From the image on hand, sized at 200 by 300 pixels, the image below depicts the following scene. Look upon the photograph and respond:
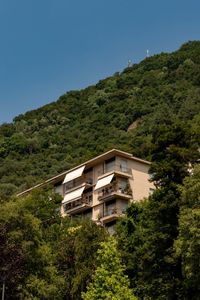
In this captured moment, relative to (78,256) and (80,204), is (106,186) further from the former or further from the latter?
(78,256)

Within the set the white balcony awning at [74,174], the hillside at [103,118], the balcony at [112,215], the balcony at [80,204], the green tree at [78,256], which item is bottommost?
the green tree at [78,256]

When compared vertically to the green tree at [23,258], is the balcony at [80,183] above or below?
above

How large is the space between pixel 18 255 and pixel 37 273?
2.90 m

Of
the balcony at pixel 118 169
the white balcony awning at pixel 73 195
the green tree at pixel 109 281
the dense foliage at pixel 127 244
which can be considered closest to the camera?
the dense foliage at pixel 127 244

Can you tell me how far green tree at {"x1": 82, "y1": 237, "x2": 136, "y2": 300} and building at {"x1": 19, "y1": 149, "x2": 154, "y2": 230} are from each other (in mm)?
31550

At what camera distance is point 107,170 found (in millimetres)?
78688

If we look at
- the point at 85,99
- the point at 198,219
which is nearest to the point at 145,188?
the point at 198,219

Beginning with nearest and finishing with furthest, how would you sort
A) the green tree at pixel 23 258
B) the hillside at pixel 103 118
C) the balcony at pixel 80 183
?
the green tree at pixel 23 258, the balcony at pixel 80 183, the hillside at pixel 103 118

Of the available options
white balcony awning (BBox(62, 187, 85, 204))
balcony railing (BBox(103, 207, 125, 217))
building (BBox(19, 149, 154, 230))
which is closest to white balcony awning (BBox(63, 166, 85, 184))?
building (BBox(19, 149, 154, 230))

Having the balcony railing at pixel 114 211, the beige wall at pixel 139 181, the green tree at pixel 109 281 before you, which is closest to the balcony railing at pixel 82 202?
the balcony railing at pixel 114 211

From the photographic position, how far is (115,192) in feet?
249

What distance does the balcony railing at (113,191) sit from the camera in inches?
3009

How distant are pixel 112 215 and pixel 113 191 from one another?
114 inches

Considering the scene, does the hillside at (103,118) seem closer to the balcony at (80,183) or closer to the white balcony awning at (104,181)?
the balcony at (80,183)
